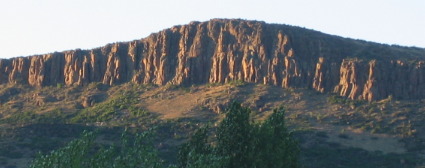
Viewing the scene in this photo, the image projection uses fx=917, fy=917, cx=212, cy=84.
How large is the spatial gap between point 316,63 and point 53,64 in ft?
100

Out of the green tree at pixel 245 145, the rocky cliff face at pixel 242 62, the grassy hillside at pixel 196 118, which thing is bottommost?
the grassy hillside at pixel 196 118

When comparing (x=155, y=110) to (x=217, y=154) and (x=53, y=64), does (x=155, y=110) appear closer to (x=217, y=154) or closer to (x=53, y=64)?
(x=53, y=64)

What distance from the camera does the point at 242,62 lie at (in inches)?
3730

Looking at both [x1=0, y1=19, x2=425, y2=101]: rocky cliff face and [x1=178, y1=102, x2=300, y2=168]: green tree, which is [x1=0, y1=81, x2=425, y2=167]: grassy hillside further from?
[x1=178, y1=102, x2=300, y2=168]: green tree

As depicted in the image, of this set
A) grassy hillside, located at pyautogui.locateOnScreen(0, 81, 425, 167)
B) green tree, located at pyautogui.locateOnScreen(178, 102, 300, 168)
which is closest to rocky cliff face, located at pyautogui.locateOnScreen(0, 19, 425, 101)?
grassy hillside, located at pyautogui.locateOnScreen(0, 81, 425, 167)

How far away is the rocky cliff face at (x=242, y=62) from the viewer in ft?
296

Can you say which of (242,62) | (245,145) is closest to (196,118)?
(242,62)

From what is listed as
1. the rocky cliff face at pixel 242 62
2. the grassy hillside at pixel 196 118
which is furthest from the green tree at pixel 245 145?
the rocky cliff face at pixel 242 62

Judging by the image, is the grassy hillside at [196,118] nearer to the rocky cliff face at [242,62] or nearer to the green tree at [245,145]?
the rocky cliff face at [242,62]

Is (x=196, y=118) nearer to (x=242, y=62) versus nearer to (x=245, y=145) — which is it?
(x=242, y=62)

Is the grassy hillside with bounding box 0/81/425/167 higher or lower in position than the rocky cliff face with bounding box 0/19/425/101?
lower

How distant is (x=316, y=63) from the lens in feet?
304

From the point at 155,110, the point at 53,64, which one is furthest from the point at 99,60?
the point at 155,110

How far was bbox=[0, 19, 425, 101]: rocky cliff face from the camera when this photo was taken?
90.3 meters
